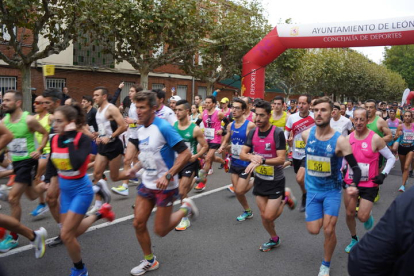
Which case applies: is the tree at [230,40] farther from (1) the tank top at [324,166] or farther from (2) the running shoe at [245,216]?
(1) the tank top at [324,166]

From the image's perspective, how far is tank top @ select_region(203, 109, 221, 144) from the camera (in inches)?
343

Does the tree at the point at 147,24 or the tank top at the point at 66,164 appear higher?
the tree at the point at 147,24

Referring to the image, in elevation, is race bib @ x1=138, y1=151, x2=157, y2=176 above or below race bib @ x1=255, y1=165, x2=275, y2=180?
above

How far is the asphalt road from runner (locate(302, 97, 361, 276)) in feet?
1.80

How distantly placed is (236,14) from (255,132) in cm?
2006

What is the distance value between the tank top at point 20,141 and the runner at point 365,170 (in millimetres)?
4165

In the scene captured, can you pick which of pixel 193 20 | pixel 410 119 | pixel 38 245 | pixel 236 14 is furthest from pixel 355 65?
pixel 38 245

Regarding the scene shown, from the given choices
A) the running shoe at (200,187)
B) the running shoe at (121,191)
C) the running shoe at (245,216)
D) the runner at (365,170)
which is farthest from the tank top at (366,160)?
the running shoe at (121,191)

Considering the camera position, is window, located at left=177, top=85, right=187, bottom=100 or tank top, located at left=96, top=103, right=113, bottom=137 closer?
tank top, located at left=96, top=103, right=113, bottom=137

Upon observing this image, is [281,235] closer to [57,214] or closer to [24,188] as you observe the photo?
[57,214]

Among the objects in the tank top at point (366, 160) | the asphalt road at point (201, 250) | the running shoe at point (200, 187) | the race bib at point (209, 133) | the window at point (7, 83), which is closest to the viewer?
the asphalt road at point (201, 250)

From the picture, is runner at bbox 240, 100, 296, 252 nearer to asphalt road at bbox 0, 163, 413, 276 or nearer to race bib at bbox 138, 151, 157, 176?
asphalt road at bbox 0, 163, 413, 276

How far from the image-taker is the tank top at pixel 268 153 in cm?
489

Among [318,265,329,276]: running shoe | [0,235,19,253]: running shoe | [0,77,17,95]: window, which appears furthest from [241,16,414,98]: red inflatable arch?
[0,235,19,253]: running shoe
